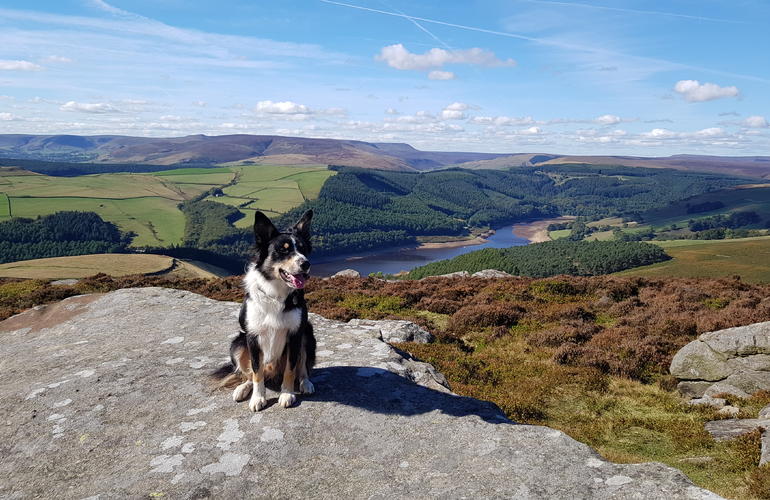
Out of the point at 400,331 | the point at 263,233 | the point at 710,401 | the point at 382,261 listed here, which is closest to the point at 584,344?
the point at 710,401

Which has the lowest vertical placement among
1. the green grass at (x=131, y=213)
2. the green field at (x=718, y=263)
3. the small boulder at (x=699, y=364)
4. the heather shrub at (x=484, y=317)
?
the green grass at (x=131, y=213)

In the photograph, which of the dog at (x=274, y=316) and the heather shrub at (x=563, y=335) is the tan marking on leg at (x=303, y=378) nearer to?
the dog at (x=274, y=316)

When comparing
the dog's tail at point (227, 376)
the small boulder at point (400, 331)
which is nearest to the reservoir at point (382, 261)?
the small boulder at point (400, 331)

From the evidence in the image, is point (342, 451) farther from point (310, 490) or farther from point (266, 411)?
point (266, 411)

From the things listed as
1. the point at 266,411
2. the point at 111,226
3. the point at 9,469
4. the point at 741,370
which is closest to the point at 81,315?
the point at 9,469

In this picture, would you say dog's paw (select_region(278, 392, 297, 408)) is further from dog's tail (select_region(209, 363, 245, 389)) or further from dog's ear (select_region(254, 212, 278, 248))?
dog's ear (select_region(254, 212, 278, 248))

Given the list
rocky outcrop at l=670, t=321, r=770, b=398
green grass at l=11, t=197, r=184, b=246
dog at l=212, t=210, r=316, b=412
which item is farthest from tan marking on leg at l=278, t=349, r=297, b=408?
green grass at l=11, t=197, r=184, b=246

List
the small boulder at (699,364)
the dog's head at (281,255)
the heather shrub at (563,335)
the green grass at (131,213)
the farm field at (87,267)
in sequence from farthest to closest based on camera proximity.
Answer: the green grass at (131,213)
the farm field at (87,267)
the heather shrub at (563,335)
the small boulder at (699,364)
the dog's head at (281,255)
